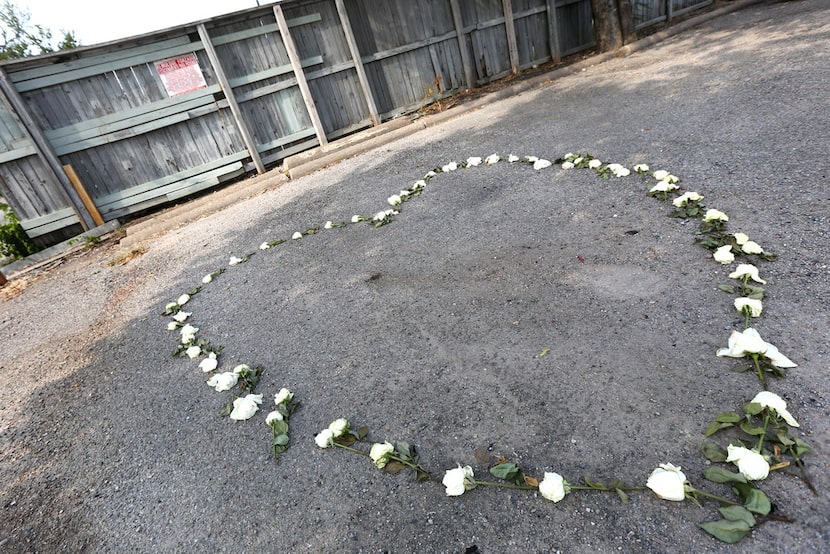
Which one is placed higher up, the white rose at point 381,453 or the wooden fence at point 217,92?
the wooden fence at point 217,92

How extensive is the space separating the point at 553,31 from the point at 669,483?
10.4 metres

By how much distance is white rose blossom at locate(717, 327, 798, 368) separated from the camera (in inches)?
71.9

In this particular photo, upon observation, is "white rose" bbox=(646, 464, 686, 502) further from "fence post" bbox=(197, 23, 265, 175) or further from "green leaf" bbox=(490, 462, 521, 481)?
"fence post" bbox=(197, 23, 265, 175)

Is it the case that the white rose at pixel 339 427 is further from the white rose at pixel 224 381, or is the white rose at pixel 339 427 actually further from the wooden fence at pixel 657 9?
the wooden fence at pixel 657 9

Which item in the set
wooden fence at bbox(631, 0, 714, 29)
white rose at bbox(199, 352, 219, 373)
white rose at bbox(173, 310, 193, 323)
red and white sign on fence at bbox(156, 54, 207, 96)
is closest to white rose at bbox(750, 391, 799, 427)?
white rose at bbox(199, 352, 219, 373)

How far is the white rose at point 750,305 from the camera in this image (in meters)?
2.10

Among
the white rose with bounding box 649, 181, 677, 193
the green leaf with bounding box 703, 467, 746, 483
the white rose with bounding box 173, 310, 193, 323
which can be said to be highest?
the white rose with bounding box 173, 310, 193, 323

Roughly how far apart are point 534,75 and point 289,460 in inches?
355

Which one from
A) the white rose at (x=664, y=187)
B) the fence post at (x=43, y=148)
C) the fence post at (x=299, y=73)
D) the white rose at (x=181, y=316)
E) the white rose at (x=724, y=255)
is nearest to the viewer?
the white rose at (x=724, y=255)

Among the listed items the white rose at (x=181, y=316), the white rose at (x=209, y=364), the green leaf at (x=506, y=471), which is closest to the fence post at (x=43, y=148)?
A: the white rose at (x=181, y=316)

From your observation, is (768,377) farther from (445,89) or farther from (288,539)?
(445,89)

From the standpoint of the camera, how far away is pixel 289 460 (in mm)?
2090

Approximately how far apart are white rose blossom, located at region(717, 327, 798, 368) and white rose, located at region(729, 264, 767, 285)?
0.51 metres

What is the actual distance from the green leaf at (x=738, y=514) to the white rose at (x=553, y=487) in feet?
1.62
